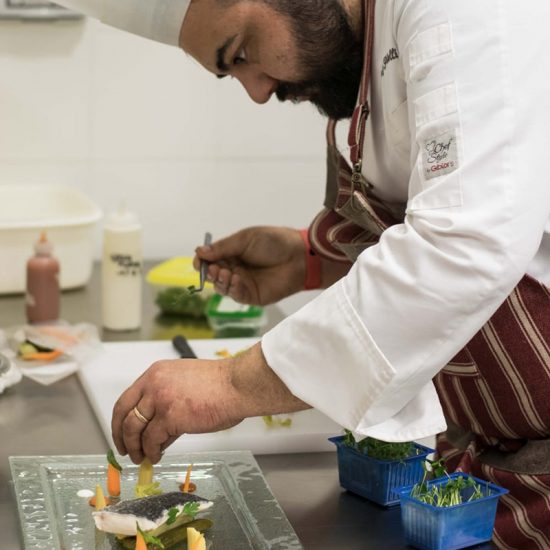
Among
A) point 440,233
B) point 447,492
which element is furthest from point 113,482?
point 440,233

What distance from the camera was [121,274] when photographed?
2168 millimetres

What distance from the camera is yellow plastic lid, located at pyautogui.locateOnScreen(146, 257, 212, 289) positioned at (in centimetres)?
229

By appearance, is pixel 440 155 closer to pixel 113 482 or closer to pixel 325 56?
pixel 325 56

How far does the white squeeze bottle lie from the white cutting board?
196 millimetres

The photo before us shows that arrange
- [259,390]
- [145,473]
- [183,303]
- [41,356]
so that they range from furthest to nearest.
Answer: [183,303]
[41,356]
[145,473]
[259,390]

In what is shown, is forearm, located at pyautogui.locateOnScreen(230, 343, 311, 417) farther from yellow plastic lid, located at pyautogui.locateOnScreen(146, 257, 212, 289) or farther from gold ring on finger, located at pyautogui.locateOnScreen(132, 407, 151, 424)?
yellow plastic lid, located at pyautogui.locateOnScreen(146, 257, 212, 289)

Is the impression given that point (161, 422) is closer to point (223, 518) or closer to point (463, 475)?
point (223, 518)

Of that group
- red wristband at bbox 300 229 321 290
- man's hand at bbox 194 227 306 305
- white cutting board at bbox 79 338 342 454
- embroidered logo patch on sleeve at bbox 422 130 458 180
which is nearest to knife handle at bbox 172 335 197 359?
white cutting board at bbox 79 338 342 454

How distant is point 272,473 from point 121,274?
0.77 m

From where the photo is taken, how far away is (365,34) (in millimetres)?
1420

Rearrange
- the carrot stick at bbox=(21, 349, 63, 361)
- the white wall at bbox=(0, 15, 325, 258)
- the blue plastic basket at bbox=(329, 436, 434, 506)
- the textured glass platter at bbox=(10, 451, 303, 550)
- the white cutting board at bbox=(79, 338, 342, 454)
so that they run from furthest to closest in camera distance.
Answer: the white wall at bbox=(0, 15, 325, 258) → the carrot stick at bbox=(21, 349, 63, 361) → the white cutting board at bbox=(79, 338, 342, 454) → the blue plastic basket at bbox=(329, 436, 434, 506) → the textured glass platter at bbox=(10, 451, 303, 550)

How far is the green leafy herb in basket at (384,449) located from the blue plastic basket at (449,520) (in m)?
0.11

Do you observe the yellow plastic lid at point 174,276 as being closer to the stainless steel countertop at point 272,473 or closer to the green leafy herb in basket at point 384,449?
the stainless steel countertop at point 272,473

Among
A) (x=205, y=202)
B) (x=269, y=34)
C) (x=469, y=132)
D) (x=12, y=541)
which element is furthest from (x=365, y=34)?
(x=205, y=202)
